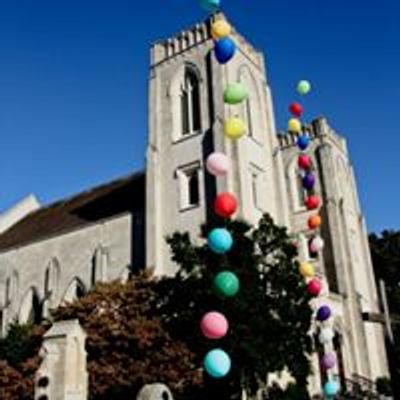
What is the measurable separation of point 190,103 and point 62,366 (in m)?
21.7

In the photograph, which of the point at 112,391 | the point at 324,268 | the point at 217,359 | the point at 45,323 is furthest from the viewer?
the point at 324,268

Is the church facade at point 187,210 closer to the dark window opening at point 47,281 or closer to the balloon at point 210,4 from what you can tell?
the dark window opening at point 47,281

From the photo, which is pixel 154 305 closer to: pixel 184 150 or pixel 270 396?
pixel 270 396

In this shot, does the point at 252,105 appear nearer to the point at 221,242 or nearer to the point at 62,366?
the point at 221,242

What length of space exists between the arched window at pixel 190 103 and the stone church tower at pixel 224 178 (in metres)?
0.06

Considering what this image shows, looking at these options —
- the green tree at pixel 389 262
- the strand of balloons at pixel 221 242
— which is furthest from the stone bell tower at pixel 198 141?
the green tree at pixel 389 262

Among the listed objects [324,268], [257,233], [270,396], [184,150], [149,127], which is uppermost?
[149,127]

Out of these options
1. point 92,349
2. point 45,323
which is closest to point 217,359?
point 92,349

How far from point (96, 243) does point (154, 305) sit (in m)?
13.6

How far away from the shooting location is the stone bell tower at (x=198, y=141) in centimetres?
2986

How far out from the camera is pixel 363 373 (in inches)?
1345

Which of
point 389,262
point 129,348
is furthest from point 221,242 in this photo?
point 389,262

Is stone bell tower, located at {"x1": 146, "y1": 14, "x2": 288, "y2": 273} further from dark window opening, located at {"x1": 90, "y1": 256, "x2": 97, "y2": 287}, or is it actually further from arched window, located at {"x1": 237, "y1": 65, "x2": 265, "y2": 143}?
dark window opening, located at {"x1": 90, "y1": 256, "x2": 97, "y2": 287}

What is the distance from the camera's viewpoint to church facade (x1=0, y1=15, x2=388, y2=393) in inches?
1209
